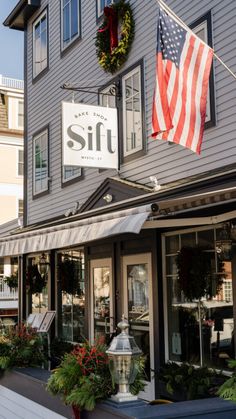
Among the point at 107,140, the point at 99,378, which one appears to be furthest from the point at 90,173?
the point at 99,378

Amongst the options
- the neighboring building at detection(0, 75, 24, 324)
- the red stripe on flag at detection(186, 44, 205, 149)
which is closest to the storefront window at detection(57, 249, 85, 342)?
the red stripe on flag at detection(186, 44, 205, 149)

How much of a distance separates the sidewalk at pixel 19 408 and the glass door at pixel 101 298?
8.92 ft

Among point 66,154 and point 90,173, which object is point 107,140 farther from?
point 90,173

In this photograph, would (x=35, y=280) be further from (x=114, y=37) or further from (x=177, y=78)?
(x=177, y=78)

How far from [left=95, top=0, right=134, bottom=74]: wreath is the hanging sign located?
1.17 metres

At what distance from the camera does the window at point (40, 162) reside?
45.6 ft

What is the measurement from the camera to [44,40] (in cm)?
1441

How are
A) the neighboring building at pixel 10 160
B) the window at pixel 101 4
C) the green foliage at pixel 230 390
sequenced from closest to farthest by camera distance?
the green foliage at pixel 230 390 → the window at pixel 101 4 → the neighboring building at pixel 10 160

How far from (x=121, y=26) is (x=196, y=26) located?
240cm

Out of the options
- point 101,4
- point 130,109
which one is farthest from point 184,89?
point 101,4

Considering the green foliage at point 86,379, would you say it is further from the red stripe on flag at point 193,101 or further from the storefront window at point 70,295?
the storefront window at point 70,295

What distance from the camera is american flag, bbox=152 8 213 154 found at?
663 centimetres

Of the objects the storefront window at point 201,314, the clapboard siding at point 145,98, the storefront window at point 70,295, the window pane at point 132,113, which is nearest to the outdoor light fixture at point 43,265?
the storefront window at point 70,295

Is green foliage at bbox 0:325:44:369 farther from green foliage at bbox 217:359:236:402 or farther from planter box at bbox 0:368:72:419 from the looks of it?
green foliage at bbox 217:359:236:402
